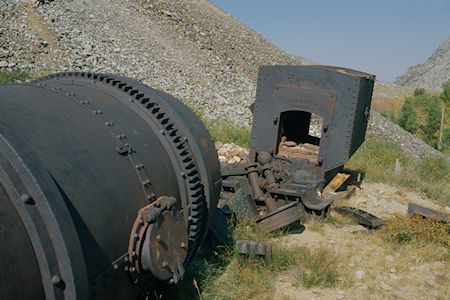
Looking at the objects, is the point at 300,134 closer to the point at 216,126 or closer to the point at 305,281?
the point at 216,126

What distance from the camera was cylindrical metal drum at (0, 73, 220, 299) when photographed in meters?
1.53

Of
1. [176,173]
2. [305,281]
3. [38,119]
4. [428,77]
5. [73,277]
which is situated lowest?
[305,281]

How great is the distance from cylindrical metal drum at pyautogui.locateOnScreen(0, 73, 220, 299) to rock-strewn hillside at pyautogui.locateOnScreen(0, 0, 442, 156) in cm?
946

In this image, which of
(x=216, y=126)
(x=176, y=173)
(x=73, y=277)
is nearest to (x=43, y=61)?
(x=216, y=126)

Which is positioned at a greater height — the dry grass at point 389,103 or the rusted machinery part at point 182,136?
the dry grass at point 389,103

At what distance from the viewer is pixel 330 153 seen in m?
7.06

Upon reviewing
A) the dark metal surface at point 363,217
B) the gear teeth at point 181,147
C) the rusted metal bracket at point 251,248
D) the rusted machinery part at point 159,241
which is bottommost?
the rusted metal bracket at point 251,248

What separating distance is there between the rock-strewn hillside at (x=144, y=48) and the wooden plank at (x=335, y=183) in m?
5.20

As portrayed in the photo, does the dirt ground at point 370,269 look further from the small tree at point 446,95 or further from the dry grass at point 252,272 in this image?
the small tree at point 446,95

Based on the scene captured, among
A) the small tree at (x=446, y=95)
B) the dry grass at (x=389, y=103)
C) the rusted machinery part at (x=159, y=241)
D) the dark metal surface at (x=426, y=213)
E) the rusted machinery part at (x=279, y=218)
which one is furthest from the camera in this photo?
the dry grass at (x=389, y=103)

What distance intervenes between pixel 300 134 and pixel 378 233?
428 cm

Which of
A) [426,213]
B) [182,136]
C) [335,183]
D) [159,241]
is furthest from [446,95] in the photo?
[159,241]

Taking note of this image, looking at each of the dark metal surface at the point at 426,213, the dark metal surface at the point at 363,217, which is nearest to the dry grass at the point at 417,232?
the dark metal surface at the point at 426,213

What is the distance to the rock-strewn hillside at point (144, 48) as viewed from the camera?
471 inches
